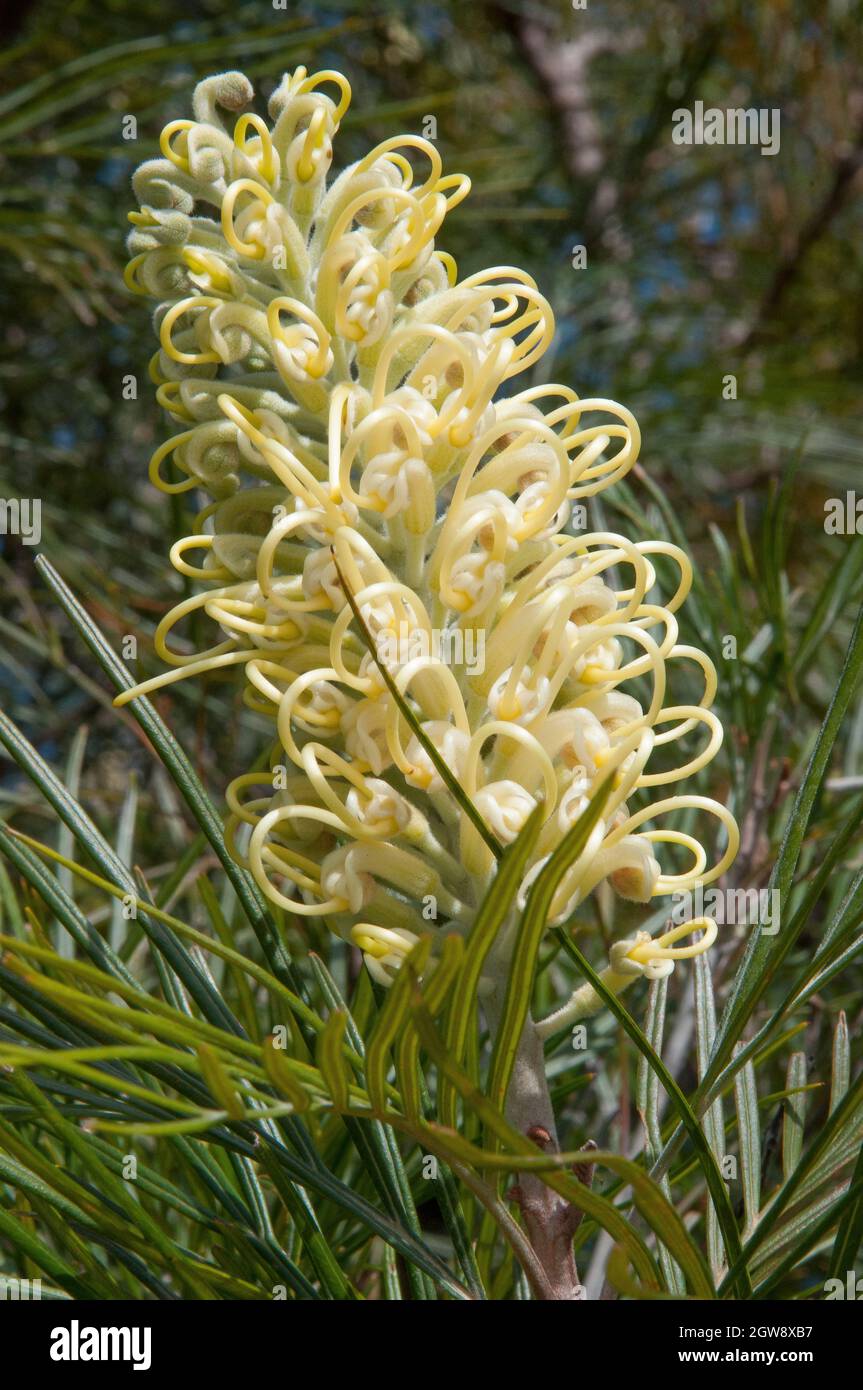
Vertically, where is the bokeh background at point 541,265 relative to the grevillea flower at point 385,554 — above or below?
above

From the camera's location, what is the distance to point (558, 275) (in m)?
1.96

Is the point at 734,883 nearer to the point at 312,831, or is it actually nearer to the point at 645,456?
the point at 312,831

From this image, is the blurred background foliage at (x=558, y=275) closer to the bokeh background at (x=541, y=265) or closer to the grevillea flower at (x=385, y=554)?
the bokeh background at (x=541, y=265)

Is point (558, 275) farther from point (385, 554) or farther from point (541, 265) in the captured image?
point (385, 554)

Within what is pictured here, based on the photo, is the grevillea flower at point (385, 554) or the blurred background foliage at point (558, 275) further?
the blurred background foliage at point (558, 275)

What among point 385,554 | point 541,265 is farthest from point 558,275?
point 385,554

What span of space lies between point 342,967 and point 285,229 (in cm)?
51

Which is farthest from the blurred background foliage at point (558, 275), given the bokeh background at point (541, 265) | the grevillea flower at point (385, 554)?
the grevillea flower at point (385, 554)

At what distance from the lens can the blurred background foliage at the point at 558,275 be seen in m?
1.42

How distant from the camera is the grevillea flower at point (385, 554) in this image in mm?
646

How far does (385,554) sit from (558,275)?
139cm

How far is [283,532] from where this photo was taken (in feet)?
2.09

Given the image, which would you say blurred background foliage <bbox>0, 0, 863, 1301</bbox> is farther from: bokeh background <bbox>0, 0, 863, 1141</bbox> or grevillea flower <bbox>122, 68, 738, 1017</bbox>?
grevillea flower <bbox>122, 68, 738, 1017</bbox>
